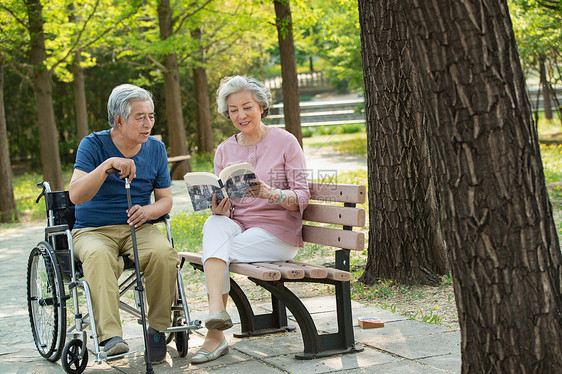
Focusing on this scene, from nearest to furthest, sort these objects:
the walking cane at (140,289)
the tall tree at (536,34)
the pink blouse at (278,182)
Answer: the walking cane at (140,289) < the pink blouse at (278,182) < the tall tree at (536,34)

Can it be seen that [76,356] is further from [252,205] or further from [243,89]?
[243,89]

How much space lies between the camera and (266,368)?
370 cm

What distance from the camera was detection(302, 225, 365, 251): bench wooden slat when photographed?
393 cm

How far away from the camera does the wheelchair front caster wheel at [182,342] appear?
3943mm

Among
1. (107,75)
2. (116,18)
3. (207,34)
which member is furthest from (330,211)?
(107,75)

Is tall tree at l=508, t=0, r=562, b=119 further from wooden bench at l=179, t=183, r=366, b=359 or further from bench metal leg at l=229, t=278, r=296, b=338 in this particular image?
bench metal leg at l=229, t=278, r=296, b=338

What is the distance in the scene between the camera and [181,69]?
17.4 meters

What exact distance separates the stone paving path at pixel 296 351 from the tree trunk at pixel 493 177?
1.01 m

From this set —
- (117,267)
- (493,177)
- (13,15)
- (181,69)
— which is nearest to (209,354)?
(117,267)

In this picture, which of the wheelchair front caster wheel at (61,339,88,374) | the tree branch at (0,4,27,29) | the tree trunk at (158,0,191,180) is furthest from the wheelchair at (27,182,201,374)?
the tree trunk at (158,0,191,180)

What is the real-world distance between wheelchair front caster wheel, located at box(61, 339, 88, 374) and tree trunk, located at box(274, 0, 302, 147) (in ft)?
23.1

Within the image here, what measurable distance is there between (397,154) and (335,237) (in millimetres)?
1424

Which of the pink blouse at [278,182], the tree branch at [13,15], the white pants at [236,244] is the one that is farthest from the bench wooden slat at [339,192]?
the tree branch at [13,15]

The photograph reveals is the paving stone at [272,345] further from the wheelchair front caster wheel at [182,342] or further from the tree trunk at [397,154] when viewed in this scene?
the tree trunk at [397,154]
